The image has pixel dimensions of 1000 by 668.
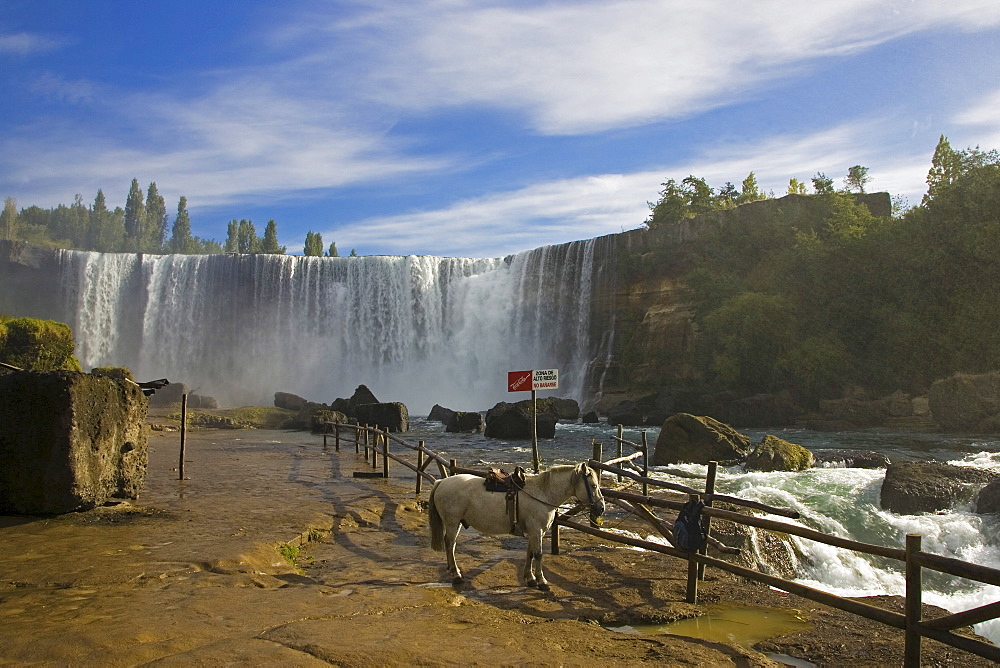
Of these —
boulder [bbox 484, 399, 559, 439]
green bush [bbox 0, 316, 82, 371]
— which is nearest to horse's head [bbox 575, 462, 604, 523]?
boulder [bbox 484, 399, 559, 439]

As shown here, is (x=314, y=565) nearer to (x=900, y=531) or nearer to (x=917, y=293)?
(x=900, y=531)

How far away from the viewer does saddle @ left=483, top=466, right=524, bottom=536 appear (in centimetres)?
738

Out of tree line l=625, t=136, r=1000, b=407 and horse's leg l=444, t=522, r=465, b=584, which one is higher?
tree line l=625, t=136, r=1000, b=407

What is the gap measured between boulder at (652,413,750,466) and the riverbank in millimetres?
9025

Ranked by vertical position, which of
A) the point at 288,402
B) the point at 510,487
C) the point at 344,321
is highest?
the point at 344,321

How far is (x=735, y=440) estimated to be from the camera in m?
20.0

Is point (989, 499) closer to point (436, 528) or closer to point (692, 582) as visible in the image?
point (692, 582)

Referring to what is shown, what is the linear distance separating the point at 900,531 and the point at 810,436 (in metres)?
16.3

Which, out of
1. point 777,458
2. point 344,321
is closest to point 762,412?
point 777,458

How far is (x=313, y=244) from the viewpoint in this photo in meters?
135

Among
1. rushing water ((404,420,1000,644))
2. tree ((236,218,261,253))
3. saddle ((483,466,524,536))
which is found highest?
tree ((236,218,261,253))

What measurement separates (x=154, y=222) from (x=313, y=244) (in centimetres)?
4636

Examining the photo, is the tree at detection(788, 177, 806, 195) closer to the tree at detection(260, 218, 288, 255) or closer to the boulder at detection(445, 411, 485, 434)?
the boulder at detection(445, 411, 485, 434)

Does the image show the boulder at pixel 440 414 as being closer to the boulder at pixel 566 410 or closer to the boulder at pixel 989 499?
the boulder at pixel 566 410
